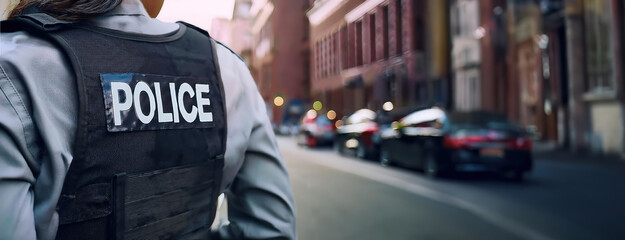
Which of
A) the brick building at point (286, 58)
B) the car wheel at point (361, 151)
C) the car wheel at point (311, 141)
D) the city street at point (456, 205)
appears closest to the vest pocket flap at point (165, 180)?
the city street at point (456, 205)

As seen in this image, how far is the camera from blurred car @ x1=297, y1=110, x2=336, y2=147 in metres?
22.1

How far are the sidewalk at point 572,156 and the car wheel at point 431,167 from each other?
4998mm

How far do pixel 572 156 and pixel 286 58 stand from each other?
140ft

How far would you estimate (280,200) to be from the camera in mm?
1525

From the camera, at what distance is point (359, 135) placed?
669 inches

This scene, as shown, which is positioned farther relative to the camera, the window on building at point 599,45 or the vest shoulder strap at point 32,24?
the window on building at point 599,45

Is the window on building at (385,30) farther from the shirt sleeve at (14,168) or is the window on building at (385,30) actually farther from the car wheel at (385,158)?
the car wheel at (385,158)

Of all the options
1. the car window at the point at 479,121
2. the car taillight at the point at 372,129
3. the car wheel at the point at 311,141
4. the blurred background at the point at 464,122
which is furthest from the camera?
the car wheel at the point at 311,141

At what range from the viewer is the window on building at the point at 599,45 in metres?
18.0

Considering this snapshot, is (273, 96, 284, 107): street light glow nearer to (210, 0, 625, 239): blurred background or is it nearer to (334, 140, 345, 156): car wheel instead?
(210, 0, 625, 239): blurred background

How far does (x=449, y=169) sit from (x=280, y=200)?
10294 millimetres

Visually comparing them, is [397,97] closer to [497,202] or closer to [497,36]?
[497,202]

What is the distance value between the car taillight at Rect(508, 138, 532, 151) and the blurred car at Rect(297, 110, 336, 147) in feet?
35.6

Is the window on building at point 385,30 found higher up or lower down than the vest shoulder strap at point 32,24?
higher up
